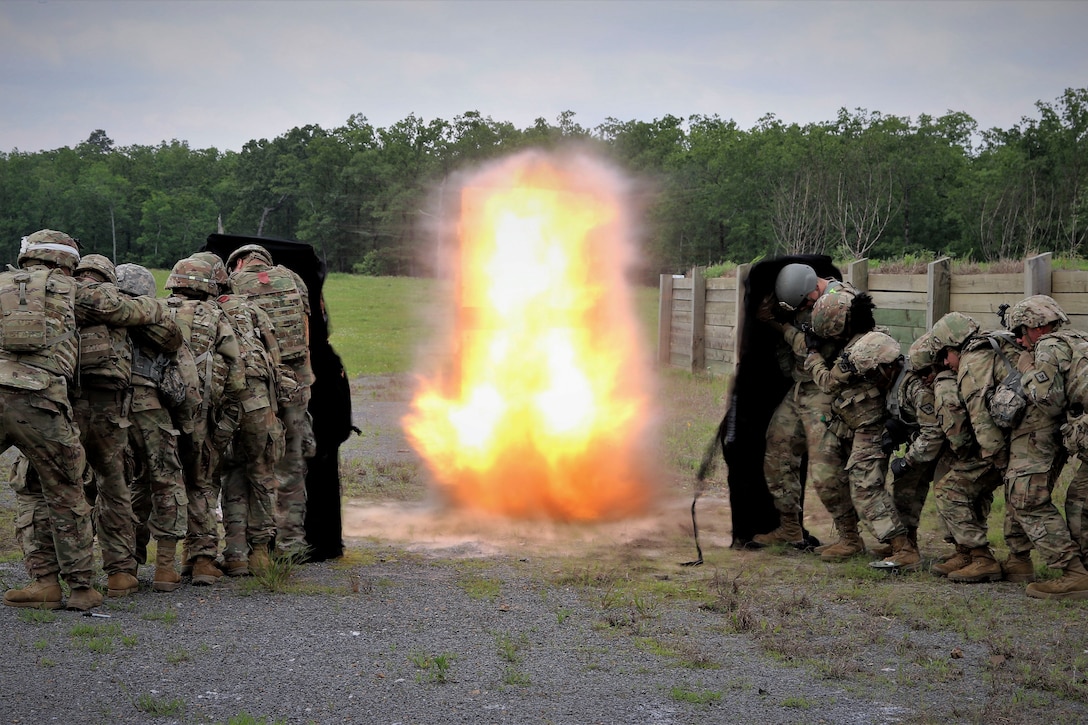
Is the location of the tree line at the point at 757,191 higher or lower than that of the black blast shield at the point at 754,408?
higher

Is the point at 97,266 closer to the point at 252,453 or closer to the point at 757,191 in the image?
the point at 252,453

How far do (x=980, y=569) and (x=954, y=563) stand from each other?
0.78ft

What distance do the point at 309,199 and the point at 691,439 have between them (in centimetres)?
3815

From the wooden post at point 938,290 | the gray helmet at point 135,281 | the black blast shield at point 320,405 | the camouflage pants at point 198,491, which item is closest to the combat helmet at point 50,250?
the gray helmet at point 135,281

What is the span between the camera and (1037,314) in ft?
24.6

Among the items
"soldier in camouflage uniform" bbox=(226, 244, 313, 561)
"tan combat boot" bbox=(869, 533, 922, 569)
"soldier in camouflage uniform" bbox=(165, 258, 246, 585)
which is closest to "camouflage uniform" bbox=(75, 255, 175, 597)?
"soldier in camouflage uniform" bbox=(165, 258, 246, 585)

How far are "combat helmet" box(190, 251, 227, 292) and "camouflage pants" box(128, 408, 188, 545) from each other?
1.21 m

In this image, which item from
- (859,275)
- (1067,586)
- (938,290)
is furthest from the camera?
(859,275)

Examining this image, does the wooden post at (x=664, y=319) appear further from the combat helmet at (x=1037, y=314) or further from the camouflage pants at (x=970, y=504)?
the combat helmet at (x=1037, y=314)

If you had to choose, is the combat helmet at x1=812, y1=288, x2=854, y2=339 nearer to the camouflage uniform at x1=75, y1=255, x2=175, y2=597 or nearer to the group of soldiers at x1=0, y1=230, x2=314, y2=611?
the group of soldiers at x1=0, y1=230, x2=314, y2=611

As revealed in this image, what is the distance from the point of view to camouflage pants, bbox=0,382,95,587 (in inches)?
255

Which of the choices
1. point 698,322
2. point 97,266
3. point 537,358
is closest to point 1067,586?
point 537,358

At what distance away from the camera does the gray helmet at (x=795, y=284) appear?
29.5 feet

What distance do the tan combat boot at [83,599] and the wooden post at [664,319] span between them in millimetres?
17268
